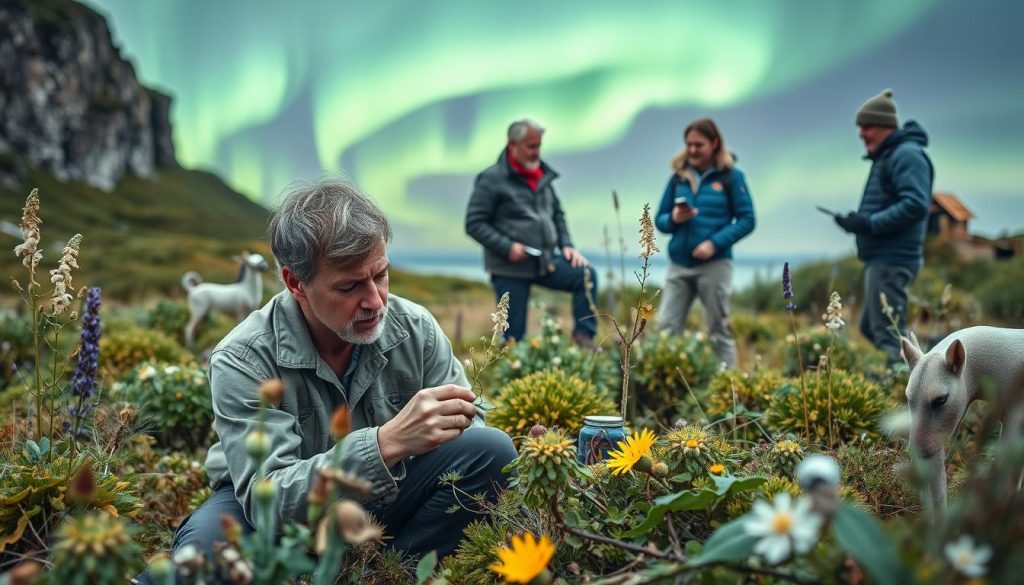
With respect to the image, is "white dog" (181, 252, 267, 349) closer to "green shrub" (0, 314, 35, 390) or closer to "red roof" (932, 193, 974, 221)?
"green shrub" (0, 314, 35, 390)

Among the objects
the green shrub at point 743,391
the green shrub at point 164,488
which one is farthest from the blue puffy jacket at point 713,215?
the green shrub at point 164,488

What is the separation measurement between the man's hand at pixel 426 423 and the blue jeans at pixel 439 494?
0.41 meters

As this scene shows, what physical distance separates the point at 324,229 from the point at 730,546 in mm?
1686

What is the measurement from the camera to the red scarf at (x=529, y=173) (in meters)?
6.03

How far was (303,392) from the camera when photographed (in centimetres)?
264

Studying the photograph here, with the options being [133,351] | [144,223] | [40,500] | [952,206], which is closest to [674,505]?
Answer: [40,500]

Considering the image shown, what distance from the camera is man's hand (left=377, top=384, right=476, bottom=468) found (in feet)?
7.04

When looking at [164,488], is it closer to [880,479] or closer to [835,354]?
[880,479]

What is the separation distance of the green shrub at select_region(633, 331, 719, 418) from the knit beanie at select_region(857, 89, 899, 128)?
2020 mm

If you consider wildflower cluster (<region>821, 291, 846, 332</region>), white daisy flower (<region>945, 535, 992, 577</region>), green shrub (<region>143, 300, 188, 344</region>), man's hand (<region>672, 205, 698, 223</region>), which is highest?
man's hand (<region>672, 205, 698, 223</region>)

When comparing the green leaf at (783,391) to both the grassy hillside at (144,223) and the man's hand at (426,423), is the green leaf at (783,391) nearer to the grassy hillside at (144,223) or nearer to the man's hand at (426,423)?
the man's hand at (426,423)

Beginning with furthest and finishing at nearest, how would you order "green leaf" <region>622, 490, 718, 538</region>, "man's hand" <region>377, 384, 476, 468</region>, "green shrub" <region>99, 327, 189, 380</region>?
1. "green shrub" <region>99, 327, 189, 380</region>
2. "man's hand" <region>377, 384, 476, 468</region>
3. "green leaf" <region>622, 490, 718, 538</region>

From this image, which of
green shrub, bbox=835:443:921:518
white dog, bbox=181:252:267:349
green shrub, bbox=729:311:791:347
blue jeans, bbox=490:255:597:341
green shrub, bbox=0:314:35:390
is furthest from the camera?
green shrub, bbox=729:311:791:347

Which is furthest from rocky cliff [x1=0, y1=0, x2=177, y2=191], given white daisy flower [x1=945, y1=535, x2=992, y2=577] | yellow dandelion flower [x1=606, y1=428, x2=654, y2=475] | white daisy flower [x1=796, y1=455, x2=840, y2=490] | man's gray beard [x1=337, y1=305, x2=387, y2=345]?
white daisy flower [x1=945, y1=535, x2=992, y2=577]
